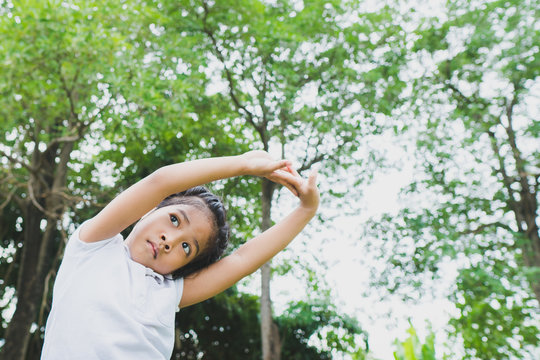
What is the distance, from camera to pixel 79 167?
28.4 ft

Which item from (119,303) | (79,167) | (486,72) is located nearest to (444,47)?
(486,72)

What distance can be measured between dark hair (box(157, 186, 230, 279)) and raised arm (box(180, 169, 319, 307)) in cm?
2

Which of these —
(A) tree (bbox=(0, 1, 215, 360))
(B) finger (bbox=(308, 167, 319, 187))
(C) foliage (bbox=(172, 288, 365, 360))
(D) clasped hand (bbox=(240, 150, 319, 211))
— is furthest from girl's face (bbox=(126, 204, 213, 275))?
(C) foliage (bbox=(172, 288, 365, 360))

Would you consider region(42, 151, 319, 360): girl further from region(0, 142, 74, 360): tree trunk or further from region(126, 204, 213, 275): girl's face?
region(0, 142, 74, 360): tree trunk

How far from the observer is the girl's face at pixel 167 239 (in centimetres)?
116

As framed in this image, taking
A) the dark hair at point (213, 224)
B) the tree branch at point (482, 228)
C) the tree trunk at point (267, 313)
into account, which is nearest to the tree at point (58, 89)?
the tree trunk at point (267, 313)

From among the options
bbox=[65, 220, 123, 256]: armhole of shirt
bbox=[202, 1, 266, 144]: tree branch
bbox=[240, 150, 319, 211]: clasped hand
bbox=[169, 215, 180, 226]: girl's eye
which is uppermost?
bbox=[202, 1, 266, 144]: tree branch

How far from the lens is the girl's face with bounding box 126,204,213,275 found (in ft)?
3.81

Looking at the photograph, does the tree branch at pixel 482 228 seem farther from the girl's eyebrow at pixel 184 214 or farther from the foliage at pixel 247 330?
the girl's eyebrow at pixel 184 214

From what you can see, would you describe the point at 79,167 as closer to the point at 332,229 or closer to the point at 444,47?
the point at 332,229

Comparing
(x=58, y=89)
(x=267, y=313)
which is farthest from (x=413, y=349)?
(x=267, y=313)

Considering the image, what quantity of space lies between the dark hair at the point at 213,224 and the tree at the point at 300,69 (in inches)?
201

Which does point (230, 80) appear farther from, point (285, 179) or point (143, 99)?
point (285, 179)

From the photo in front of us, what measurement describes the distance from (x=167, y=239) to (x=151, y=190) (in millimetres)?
171
